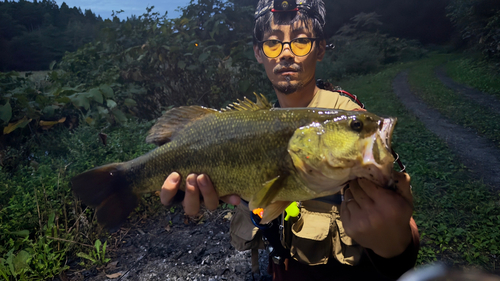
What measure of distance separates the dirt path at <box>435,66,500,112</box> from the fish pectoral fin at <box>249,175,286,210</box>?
113 inches

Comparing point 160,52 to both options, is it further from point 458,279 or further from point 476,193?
point 458,279

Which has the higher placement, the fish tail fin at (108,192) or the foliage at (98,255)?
the fish tail fin at (108,192)

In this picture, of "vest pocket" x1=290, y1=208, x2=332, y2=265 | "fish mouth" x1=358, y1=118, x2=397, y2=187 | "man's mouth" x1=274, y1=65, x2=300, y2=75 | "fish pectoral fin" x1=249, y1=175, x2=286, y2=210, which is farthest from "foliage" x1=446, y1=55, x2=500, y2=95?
"fish pectoral fin" x1=249, y1=175, x2=286, y2=210

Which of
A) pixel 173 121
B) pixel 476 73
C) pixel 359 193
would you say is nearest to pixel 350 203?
pixel 359 193

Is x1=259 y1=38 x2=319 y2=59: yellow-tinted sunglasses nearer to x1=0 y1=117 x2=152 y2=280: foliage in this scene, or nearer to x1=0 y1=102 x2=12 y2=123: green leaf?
x1=0 y1=117 x2=152 y2=280: foliage

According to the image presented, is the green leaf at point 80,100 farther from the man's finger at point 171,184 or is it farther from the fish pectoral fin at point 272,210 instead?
the fish pectoral fin at point 272,210

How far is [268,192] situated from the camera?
1.24m

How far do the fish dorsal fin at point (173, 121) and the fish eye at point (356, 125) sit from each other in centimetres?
78

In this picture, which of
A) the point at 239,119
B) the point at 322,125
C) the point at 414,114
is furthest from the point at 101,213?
the point at 414,114

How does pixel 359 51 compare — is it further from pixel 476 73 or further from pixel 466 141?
pixel 466 141

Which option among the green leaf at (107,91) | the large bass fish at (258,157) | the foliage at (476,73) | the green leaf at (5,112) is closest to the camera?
the large bass fish at (258,157)

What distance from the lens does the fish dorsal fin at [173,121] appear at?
154 cm

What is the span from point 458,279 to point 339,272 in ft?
5.08

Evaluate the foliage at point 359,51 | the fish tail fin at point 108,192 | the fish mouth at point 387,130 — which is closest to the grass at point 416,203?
the fish mouth at point 387,130
